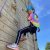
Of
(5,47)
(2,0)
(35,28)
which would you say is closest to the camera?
(5,47)

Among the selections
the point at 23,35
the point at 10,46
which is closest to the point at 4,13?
the point at 10,46

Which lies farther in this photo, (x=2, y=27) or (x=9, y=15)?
(x=9, y=15)

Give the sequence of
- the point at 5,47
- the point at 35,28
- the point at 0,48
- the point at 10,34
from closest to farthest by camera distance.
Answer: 1. the point at 0,48
2. the point at 5,47
3. the point at 10,34
4. the point at 35,28

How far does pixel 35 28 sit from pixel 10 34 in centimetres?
61

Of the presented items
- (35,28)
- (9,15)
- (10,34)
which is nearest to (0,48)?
(10,34)

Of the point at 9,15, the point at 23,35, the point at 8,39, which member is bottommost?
the point at 8,39

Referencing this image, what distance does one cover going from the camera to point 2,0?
2.78 meters

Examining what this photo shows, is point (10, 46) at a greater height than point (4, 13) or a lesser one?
lesser

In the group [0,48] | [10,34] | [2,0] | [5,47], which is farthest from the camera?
[10,34]

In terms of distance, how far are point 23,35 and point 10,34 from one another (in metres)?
0.54

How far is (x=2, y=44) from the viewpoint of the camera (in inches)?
97.9

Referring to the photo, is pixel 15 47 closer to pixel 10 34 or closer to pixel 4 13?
pixel 10 34

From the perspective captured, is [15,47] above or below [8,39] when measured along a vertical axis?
below

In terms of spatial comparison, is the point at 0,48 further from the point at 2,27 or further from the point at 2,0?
the point at 2,0
